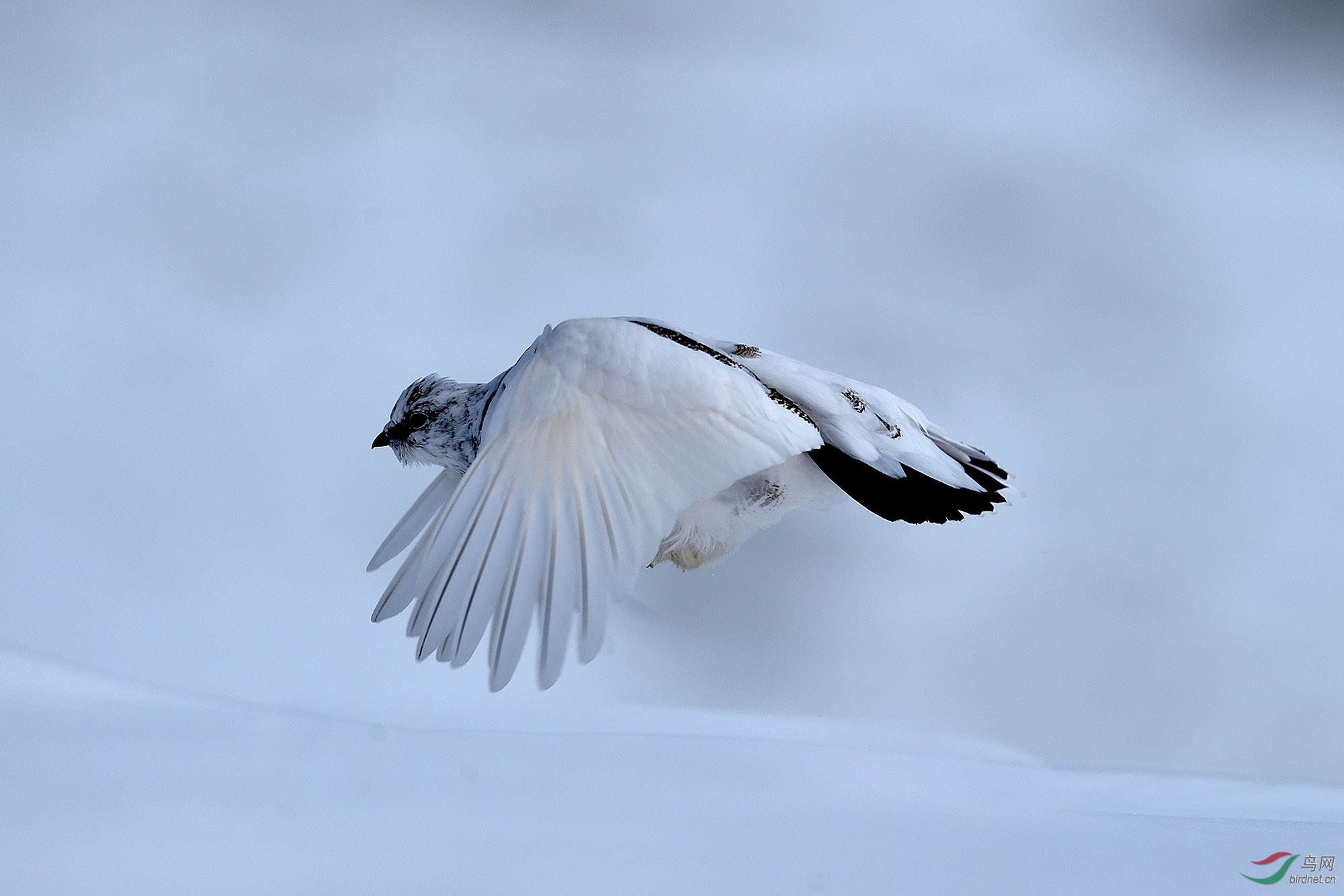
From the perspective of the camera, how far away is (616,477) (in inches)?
36.7

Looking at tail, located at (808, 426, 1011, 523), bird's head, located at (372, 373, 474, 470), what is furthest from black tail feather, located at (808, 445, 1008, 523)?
bird's head, located at (372, 373, 474, 470)

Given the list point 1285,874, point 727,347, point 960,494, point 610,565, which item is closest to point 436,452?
point 727,347

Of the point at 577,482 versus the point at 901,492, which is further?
the point at 901,492

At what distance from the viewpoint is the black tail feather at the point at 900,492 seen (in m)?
1.10

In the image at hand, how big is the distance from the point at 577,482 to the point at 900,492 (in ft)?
1.25

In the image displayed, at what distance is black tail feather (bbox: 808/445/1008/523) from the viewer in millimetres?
1102

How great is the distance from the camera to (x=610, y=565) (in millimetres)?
883

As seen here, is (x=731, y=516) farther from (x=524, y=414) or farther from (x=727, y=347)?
(x=524, y=414)

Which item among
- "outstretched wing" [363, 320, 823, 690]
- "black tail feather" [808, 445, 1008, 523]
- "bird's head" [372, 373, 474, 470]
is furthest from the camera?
"bird's head" [372, 373, 474, 470]

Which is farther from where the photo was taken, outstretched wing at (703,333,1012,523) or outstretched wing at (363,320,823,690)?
outstretched wing at (703,333,1012,523)

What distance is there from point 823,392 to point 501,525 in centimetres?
42

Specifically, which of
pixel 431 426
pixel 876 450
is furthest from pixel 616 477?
pixel 431 426

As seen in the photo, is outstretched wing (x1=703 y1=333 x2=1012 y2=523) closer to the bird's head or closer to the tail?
the tail

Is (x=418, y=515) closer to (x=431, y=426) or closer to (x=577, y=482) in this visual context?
(x=431, y=426)
